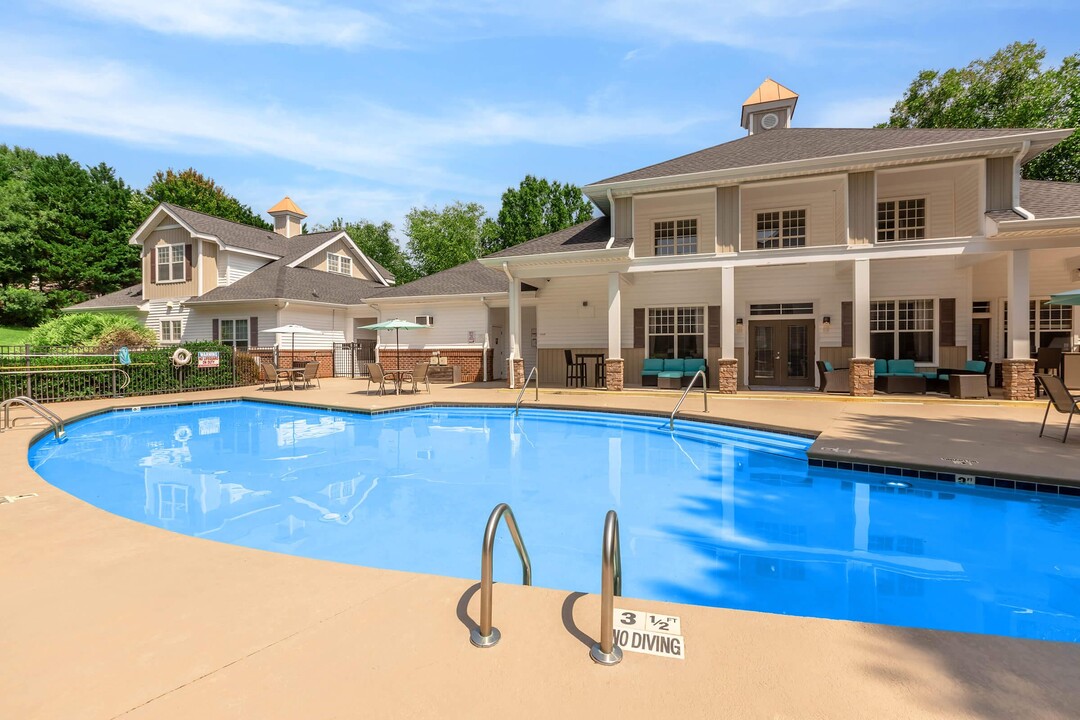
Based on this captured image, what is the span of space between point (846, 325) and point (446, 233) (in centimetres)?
3429

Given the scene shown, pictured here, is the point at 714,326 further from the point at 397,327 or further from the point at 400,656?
the point at 400,656

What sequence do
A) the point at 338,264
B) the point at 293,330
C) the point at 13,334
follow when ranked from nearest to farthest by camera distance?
the point at 293,330 → the point at 338,264 → the point at 13,334

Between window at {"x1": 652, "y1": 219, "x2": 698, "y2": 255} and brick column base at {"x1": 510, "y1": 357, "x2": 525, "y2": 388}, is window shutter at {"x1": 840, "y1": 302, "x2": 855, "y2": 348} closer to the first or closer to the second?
window at {"x1": 652, "y1": 219, "x2": 698, "y2": 255}

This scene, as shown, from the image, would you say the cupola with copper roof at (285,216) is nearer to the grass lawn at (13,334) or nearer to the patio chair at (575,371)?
the grass lawn at (13,334)

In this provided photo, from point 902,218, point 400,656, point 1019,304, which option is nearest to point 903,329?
point 902,218

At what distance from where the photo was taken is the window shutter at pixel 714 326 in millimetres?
16016

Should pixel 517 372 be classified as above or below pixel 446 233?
below

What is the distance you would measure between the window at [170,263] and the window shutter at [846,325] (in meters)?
25.9

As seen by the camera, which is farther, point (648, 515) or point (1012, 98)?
point (1012, 98)

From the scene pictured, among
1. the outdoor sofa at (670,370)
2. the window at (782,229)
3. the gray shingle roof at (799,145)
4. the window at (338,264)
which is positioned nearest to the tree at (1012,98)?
the gray shingle roof at (799,145)

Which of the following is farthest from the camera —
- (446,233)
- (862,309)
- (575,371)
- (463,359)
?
(446,233)

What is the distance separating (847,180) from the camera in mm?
12648

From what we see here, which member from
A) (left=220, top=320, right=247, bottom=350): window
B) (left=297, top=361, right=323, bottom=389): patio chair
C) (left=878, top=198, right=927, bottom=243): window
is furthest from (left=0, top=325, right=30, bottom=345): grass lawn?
(left=878, top=198, right=927, bottom=243): window

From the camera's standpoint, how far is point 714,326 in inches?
632
